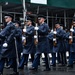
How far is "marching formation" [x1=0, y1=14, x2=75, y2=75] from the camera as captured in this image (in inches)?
388

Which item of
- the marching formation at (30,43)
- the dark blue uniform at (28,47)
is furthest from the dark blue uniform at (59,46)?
the dark blue uniform at (28,47)

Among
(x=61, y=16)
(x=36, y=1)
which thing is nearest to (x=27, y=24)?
(x=36, y=1)

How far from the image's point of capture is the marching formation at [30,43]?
32.3 feet

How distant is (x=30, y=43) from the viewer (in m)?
12.2

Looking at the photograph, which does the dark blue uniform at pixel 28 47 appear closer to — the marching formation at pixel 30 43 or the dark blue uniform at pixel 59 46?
the marching formation at pixel 30 43

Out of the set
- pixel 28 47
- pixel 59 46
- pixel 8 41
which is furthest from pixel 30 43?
pixel 8 41

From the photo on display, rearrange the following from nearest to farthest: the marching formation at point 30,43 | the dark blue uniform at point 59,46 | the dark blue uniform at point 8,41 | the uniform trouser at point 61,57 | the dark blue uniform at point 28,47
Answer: the dark blue uniform at point 8,41 < the marching formation at point 30,43 < the dark blue uniform at point 28,47 < the dark blue uniform at point 59,46 < the uniform trouser at point 61,57

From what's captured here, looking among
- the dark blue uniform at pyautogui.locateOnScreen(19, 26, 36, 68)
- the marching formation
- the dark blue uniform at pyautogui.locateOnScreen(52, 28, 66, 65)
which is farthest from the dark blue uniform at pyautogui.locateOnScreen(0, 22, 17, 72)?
the dark blue uniform at pyautogui.locateOnScreen(52, 28, 66, 65)

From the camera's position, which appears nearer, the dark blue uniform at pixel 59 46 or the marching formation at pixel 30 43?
the marching formation at pixel 30 43

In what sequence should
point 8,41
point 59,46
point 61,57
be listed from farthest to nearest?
point 61,57
point 59,46
point 8,41

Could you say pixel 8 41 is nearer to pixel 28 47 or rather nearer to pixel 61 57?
pixel 28 47

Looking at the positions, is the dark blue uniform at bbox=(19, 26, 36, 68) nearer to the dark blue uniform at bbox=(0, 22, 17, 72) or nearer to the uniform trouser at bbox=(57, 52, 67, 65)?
the dark blue uniform at bbox=(0, 22, 17, 72)

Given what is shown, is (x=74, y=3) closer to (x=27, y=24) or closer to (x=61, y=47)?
(x=61, y=47)

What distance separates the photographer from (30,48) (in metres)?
12.2
